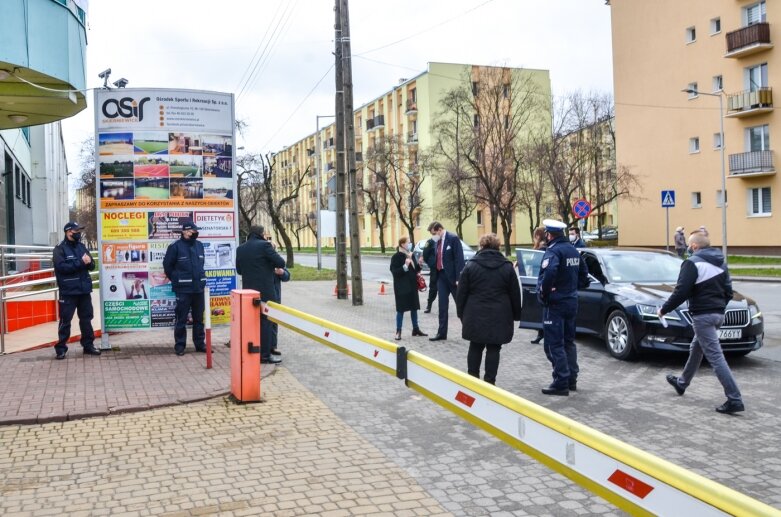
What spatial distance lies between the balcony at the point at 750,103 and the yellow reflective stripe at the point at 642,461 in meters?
38.9

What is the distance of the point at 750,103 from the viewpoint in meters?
36.5

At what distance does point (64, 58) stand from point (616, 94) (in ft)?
139

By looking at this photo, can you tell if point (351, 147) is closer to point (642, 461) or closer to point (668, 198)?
point (668, 198)

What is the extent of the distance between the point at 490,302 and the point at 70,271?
5986 mm

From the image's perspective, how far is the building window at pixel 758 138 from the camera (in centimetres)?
3734

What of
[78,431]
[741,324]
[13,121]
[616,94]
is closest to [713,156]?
[616,94]

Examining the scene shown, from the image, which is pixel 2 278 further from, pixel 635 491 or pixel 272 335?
pixel 635 491

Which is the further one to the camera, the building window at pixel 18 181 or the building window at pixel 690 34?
the building window at pixel 690 34

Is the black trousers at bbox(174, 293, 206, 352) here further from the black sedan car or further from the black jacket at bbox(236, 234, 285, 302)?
the black sedan car

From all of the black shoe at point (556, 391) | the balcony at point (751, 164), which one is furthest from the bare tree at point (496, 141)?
the black shoe at point (556, 391)

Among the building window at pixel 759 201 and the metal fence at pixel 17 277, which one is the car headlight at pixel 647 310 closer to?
the metal fence at pixel 17 277

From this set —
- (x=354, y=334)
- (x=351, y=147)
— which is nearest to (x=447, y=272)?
(x=354, y=334)

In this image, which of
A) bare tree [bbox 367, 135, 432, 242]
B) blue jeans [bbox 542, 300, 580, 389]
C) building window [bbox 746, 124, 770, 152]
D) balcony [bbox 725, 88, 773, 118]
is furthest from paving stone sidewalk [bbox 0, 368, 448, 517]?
bare tree [bbox 367, 135, 432, 242]

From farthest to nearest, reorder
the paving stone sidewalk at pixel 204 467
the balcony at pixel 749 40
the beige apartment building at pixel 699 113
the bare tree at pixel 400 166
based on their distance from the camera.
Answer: the bare tree at pixel 400 166 < the beige apartment building at pixel 699 113 < the balcony at pixel 749 40 < the paving stone sidewalk at pixel 204 467
